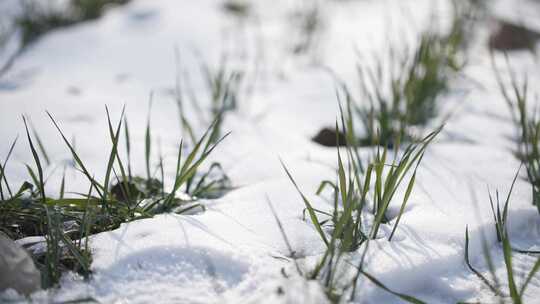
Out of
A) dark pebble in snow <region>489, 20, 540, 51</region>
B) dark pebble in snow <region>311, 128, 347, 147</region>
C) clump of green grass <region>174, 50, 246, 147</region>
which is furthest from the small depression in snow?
dark pebble in snow <region>489, 20, 540, 51</region>

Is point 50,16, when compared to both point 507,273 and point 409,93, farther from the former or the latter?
point 507,273

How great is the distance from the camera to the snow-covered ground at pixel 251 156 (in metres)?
0.67

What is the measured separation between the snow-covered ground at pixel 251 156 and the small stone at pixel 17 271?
0.03m

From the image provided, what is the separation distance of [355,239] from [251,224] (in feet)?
0.71

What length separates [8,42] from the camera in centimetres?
209

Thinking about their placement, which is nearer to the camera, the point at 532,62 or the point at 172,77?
the point at 172,77

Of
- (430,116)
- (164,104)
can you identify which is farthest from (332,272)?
(164,104)

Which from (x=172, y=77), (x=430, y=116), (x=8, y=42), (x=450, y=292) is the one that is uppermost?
(x=8, y=42)

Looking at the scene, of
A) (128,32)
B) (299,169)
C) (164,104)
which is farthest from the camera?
(128,32)

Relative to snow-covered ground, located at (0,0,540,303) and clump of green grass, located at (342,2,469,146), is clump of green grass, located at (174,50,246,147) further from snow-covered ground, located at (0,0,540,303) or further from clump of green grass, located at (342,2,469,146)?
clump of green grass, located at (342,2,469,146)

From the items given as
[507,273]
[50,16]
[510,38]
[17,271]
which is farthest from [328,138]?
[50,16]

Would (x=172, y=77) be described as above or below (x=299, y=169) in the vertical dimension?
above

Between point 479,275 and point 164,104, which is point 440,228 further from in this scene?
point 164,104

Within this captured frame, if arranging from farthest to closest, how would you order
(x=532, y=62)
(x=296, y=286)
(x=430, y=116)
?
(x=532, y=62), (x=430, y=116), (x=296, y=286)
